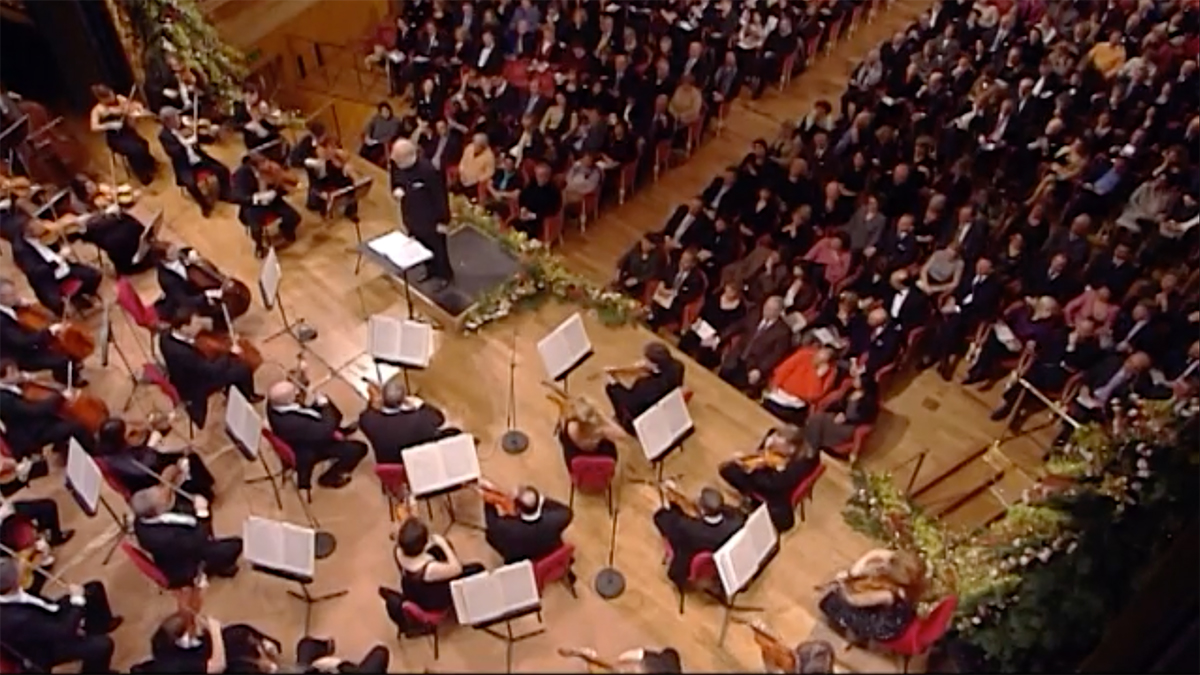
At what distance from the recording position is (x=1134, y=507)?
6797mm

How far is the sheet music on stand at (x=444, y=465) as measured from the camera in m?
6.25

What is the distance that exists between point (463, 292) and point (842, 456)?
2.96 meters

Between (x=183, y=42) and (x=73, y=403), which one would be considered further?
(x=183, y=42)

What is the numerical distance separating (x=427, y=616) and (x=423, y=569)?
0.31 meters

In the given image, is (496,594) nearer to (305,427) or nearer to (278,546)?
(278,546)

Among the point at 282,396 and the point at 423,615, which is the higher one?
the point at 282,396

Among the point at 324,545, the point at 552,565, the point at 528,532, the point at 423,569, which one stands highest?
the point at 528,532

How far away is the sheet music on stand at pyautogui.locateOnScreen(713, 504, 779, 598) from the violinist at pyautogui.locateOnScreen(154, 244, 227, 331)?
4.02 metres

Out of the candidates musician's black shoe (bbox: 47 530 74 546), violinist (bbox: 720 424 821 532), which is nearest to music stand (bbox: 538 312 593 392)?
violinist (bbox: 720 424 821 532)

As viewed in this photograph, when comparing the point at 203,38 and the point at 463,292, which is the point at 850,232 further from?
the point at 203,38

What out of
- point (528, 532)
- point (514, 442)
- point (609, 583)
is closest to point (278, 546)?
point (528, 532)

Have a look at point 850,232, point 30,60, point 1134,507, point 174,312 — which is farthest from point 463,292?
point 30,60

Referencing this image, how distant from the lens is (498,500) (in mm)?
6582

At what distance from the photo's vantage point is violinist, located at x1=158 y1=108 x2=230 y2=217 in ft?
30.3
